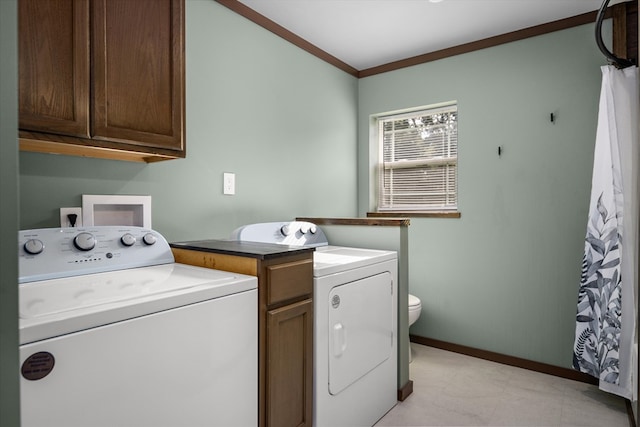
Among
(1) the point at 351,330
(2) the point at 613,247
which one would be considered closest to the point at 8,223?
(1) the point at 351,330

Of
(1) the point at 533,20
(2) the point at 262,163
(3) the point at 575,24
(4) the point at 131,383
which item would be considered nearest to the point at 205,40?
(2) the point at 262,163

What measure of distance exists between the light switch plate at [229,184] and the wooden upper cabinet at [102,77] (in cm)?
55

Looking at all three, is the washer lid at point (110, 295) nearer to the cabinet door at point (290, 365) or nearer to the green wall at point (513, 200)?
the cabinet door at point (290, 365)

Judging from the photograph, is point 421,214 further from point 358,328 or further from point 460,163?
point 358,328

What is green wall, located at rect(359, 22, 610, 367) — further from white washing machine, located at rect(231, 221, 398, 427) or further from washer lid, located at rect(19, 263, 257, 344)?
washer lid, located at rect(19, 263, 257, 344)

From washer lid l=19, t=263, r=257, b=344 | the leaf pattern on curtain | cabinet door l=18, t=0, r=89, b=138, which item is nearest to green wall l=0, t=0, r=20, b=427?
washer lid l=19, t=263, r=257, b=344

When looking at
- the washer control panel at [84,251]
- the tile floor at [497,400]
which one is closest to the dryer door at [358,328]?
the tile floor at [497,400]

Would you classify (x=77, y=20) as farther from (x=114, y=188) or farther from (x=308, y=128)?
(x=308, y=128)

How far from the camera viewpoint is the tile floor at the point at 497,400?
2027mm

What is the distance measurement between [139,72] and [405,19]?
1806 mm

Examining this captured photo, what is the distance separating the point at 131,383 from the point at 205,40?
1.81 m

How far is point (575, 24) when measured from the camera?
2.45 m

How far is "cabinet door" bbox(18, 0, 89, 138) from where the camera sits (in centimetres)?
117

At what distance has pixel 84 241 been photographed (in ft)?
4.64
